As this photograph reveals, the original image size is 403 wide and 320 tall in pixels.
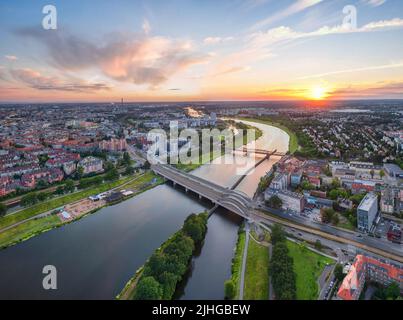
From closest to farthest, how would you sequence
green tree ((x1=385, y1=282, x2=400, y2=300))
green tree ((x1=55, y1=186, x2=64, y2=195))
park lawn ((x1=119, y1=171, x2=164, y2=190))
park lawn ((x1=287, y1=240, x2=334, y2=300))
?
green tree ((x1=385, y1=282, x2=400, y2=300))
park lawn ((x1=287, y1=240, x2=334, y2=300))
green tree ((x1=55, y1=186, x2=64, y2=195))
park lawn ((x1=119, y1=171, x2=164, y2=190))

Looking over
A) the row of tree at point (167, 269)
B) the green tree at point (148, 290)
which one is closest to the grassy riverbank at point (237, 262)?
the row of tree at point (167, 269)

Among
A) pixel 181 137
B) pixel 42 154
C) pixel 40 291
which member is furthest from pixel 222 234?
pixel 181 137

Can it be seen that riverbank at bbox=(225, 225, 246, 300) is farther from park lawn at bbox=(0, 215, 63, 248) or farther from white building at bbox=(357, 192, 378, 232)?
park lawn at bbox=(0, 215, 63, 248)

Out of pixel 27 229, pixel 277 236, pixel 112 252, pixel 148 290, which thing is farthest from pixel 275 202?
pixel 27 229

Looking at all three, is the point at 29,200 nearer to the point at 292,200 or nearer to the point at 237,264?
the point at 237,264

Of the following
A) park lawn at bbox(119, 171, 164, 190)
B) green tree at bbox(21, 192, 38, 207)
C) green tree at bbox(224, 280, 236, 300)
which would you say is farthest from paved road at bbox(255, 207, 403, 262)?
green tree at bbox(21, 192, 38, 207)

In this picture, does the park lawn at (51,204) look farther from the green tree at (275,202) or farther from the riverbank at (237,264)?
the green tree at (275,202)

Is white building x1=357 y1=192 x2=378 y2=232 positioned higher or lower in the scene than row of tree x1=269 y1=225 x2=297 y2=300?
higher
